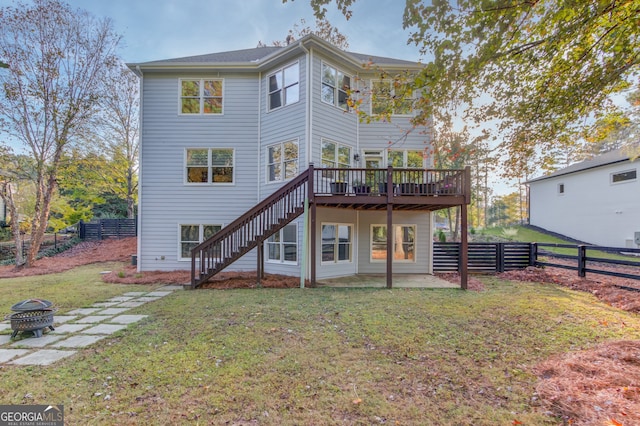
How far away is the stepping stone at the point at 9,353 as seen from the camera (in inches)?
Answer: 142

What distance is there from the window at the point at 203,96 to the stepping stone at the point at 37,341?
8.41 m

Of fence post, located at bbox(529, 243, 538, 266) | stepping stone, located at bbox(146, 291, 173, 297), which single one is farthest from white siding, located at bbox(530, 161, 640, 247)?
stepping stone, located at bbox(146, 291, 173, 297)

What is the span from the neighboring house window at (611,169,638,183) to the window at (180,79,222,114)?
66.0 feet

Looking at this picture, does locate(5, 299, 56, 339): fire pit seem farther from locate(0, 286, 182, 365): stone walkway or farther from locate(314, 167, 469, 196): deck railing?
locate(314, 167, 469, 196): deck railing

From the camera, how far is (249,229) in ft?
27.8

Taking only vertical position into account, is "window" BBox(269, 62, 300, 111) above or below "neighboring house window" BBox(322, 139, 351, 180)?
above

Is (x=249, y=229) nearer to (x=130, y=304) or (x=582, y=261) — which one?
(x=130, y=304)

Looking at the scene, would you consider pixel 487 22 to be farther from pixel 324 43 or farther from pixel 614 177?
pixel 614 177

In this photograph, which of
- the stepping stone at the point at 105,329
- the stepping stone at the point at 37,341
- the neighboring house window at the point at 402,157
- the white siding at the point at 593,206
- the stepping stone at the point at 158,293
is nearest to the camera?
the stepping stone at the point at 37,341

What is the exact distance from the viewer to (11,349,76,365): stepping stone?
138 inches

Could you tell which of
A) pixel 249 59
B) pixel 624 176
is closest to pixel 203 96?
pixel 249 59

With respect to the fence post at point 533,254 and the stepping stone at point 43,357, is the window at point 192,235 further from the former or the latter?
the fence post at point 533,254

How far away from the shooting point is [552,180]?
1959 cm

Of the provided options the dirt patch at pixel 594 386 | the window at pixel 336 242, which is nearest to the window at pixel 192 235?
the window at pixel 336 242
